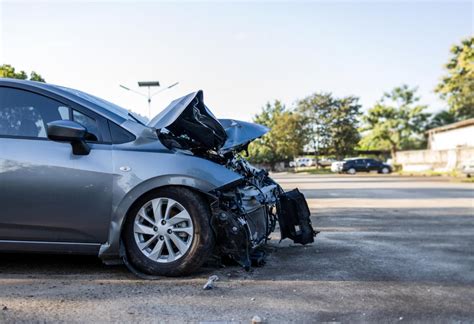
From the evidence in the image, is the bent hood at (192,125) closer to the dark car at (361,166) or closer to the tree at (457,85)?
the dark car at (361,166)

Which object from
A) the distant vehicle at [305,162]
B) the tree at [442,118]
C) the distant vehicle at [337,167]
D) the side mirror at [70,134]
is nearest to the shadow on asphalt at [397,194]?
the side mirror at [70,134]

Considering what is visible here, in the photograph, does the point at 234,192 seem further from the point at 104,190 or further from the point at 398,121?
the point at 398,121

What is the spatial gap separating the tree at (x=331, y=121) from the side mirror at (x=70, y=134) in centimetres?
5092

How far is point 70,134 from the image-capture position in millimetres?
3582

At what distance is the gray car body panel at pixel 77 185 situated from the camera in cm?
364

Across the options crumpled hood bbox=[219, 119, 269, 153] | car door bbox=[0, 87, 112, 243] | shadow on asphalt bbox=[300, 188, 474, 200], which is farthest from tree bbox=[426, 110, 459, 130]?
car door bbox=[0, 87, 112, 243]

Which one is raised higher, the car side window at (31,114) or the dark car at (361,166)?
the car side window at (31,114)

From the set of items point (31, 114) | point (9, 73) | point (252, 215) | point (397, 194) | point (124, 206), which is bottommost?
point (397, 194)

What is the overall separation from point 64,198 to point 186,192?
996 millimetres

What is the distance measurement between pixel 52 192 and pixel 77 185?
21cm

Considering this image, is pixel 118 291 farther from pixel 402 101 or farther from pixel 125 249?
pixel 402 101

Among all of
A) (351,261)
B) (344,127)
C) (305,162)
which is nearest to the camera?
(351,261)

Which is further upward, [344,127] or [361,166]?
[344,127]

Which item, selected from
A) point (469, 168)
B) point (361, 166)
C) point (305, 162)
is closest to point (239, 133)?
point (469, 168)
